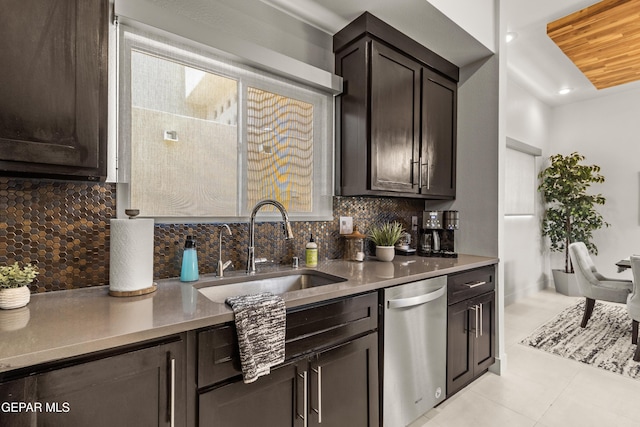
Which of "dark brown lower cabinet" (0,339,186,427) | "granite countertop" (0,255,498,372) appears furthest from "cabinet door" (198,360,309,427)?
"granite countertop" (0,255,498,372)

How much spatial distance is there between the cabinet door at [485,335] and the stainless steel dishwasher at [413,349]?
1.45ft

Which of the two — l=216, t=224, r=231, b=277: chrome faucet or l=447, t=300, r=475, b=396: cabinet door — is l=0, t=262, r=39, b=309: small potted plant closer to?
l=216, t=224, r=231, b=277: chrome faucet

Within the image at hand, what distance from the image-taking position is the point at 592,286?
3.25 meters

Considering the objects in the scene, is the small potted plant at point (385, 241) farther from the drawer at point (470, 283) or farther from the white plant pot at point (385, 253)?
the drawer at point (470, 283)

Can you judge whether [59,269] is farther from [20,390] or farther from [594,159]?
[594,159]

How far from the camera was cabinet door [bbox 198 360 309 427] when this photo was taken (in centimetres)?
102

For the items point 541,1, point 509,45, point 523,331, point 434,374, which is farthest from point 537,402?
point 509,45

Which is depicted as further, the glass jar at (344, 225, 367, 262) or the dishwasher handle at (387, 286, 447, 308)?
the glass jar at (344, 225, 367, 262)

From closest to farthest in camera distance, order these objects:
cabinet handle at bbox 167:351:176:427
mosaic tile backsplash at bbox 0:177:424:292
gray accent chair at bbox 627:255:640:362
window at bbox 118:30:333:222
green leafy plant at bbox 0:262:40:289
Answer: cabinet handle at bbox 167:351:176:427
green leafy plant at bbox 0:262:40:289
mosaic tile backsplash at bbox 0:177:424:292
window at bbox 118:30:333:222
gray accent chair at bbox 627:255:640:362

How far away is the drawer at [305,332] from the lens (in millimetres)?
1010

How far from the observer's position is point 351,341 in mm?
1415

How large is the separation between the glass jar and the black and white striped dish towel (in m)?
1.07

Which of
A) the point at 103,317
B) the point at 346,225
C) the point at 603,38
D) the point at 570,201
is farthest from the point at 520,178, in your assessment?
the point at 103,317

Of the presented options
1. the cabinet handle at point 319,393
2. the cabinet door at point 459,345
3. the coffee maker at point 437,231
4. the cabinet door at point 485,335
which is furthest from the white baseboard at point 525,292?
the cabinet handle at point 319,393
